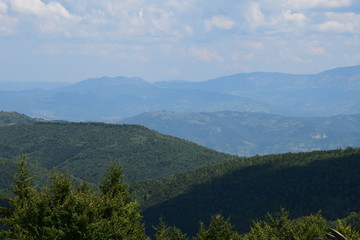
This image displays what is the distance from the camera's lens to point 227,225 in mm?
60688

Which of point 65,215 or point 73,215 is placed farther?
point 65,215

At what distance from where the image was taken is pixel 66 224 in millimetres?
40469

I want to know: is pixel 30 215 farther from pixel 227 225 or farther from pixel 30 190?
pixel 227 225

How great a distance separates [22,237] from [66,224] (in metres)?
5.13

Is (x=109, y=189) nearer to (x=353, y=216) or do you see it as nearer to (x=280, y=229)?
(x=280, y=229)

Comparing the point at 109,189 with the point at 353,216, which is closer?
the point at 109,189

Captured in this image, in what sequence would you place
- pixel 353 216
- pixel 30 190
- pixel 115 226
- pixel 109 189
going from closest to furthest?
pixel 115 226
pixel 30 190
pixel 109 189
pixel 353 216

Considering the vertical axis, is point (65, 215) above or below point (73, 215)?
below

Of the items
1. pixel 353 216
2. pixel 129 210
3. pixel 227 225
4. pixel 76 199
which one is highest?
pixel 76 199


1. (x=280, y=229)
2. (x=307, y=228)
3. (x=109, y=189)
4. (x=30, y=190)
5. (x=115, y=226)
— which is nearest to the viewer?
(x=115, y=226)

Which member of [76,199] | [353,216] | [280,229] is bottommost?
[353,216]

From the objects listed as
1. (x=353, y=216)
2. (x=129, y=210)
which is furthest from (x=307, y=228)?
(x=353, y=216)

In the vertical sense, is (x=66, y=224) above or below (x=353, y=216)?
above

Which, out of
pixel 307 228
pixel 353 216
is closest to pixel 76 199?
pixel 307 228
